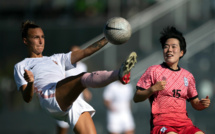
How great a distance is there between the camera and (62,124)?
32.1 ft

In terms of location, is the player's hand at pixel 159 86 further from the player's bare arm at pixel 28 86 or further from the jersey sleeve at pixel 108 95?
the jersey sleeve at pixel 108 95

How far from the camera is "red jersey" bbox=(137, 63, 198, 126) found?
20.6ft

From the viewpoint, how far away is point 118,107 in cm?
1202

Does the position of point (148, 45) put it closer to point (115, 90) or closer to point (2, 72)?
point (115, 90)

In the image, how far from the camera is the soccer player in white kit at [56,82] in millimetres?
6457

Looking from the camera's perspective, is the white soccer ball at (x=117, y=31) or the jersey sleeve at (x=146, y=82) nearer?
the jersey sleeve at (x=146, y=82)

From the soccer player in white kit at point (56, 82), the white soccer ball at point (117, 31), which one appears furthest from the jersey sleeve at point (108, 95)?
the white soccer ball at point (117, 31)

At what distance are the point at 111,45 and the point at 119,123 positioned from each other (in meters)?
5.16

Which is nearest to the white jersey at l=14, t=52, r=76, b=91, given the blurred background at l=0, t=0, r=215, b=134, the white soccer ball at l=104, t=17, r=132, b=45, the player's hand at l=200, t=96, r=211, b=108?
the white soccer ball at l=104, t=17, r=132, b=45

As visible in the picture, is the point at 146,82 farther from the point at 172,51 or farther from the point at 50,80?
the point at 50,80

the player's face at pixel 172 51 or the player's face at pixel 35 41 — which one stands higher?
the player's face at pixel 35 41

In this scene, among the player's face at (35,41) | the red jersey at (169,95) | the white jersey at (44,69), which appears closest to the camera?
the red jersey at (169,95)

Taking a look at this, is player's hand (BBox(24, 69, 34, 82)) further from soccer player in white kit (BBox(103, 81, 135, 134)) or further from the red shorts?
soccer player in white kit (BBox(103, 81, 135, 134))

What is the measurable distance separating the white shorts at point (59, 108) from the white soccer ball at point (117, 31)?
3.48 ft
